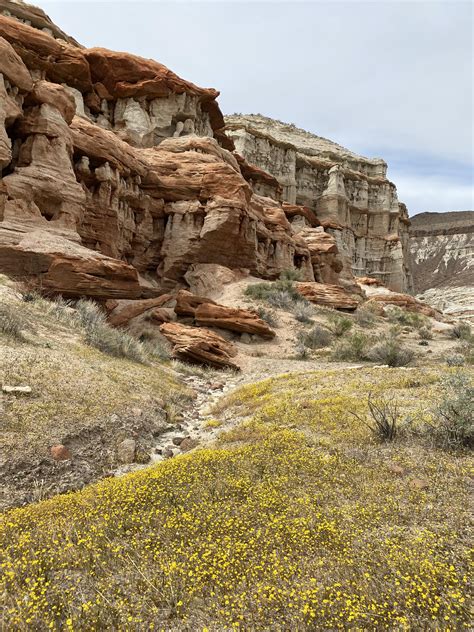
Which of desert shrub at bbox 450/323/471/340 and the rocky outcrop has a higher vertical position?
the rocky outcrop

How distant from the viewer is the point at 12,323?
921 centimetres

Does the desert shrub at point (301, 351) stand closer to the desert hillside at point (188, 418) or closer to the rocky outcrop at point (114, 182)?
the desert hillside at point (188, 418)

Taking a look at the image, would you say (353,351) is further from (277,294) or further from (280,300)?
(277,294)

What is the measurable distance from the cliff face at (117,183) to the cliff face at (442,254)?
52.4 metres

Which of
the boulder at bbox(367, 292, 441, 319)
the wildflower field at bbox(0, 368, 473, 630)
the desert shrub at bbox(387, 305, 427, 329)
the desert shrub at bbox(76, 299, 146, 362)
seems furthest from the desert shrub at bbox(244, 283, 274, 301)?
the wildflower field at bbox(0, 368, 473, 630)

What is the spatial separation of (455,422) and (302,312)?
57.9 feet

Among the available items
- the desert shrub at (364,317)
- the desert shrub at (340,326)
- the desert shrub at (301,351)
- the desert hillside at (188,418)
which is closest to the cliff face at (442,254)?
the desert shrub at (364,317)

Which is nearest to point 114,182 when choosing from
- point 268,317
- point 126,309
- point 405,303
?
point 126,309

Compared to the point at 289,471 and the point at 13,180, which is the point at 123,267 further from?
the point at 289,471

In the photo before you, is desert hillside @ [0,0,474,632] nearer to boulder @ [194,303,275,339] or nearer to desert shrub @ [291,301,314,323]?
boulder @ [194,303,275,339]

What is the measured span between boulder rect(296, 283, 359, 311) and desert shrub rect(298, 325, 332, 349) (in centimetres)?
671

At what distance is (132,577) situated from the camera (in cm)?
304

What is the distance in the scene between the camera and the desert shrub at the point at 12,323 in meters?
8.96

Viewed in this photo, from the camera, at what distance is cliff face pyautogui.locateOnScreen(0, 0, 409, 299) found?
15.1m
